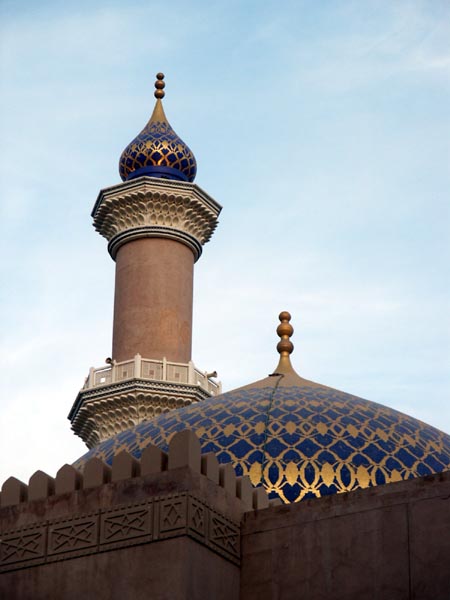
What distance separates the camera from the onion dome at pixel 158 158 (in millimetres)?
22781

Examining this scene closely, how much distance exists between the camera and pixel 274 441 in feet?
43.2

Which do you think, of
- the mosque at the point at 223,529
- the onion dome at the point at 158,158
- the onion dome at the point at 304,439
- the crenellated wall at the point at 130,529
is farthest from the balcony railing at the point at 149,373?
the crenellated wall at the point at 130,529

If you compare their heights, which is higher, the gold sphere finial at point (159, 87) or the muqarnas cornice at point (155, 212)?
the gold sphere finial at point (159, 87)

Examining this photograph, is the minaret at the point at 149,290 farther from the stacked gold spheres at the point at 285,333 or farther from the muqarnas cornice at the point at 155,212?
the stacked gold spheres at the point at 285,333

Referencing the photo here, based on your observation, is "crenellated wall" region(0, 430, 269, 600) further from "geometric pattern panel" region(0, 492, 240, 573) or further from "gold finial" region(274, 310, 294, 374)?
"gold finial" region(274, 310, 294, 374)

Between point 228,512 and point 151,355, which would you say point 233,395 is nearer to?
point 228,512

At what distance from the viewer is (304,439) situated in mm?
13156

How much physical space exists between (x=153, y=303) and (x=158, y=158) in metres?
2.79

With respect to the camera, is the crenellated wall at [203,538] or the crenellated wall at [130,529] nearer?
the crenellated wall at [203,538]

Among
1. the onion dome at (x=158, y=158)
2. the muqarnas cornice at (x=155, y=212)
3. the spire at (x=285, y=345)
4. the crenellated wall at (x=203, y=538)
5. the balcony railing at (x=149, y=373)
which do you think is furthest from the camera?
the onion dome at (x=158, y=158)

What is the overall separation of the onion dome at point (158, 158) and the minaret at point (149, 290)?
0.01m

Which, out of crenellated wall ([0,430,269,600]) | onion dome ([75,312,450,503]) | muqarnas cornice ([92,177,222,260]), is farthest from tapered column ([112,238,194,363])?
crenellated wall ([0,430,269,600])

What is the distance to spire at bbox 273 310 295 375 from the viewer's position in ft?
50.7

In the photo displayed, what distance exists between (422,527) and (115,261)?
13.4 metres
